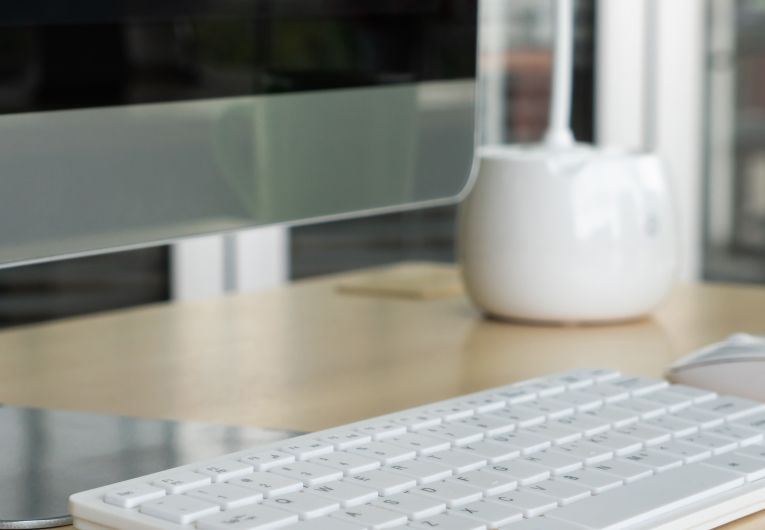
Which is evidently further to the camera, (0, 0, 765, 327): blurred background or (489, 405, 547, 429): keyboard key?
(0, 0, 765, 327): blurred background

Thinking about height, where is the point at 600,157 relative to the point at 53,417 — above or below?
above

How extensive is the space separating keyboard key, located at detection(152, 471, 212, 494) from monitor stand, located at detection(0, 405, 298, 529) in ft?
0.14

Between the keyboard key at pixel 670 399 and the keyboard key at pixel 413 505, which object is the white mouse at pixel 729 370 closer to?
the keyboard key at pixel 670 399

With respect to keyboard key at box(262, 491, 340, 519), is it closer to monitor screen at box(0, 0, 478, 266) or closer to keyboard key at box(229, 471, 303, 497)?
keyboard key at box(229, 471, 303, 497)

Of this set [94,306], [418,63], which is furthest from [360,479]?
[94,306]

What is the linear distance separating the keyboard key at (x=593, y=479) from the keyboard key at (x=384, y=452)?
59 millimetres

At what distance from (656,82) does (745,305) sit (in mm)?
1672

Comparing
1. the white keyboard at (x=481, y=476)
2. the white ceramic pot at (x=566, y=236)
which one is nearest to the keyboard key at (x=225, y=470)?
the white keyboard at (x=481, y=476)

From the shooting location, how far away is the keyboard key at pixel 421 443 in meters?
0.50

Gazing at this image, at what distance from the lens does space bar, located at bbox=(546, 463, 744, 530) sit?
1.40 ft

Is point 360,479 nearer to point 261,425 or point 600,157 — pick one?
point 261,425

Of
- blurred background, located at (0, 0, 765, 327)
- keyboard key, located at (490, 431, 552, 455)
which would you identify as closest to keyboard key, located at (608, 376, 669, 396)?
keyboard key, located at (490, 431, 552, 455)

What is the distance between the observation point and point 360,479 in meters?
0.46

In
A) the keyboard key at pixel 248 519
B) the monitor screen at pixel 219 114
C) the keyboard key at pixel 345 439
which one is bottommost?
the keyboard key at pixel 345 439
